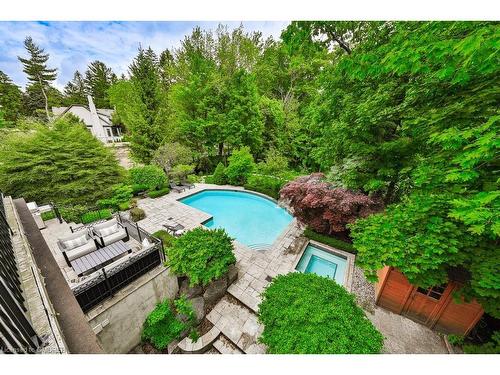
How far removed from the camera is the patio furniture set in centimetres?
525

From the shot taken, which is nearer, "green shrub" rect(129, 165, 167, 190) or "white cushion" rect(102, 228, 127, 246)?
"white cushion" rect(102, 228, 127, 246)

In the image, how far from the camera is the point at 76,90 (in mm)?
36344

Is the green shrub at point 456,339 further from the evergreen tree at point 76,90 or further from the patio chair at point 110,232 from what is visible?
the evergreen tree at point 76,90

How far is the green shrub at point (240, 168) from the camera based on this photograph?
1532cm

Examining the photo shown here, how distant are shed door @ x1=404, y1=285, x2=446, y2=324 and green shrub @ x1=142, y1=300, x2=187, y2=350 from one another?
6535 millimetres

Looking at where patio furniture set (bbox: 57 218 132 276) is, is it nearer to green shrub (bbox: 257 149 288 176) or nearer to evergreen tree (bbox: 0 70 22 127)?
green shrub (bbox: 257 149 288 176)

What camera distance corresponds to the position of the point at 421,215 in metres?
3.53

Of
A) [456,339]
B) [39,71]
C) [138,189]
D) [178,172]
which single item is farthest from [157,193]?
[39,71]

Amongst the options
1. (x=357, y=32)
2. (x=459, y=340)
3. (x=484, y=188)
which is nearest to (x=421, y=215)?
(x=484, y=188)

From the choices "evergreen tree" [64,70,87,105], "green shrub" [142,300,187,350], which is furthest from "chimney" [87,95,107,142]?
"green shrub" [142,300,187,350]

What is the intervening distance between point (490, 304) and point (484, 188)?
2.22 meters

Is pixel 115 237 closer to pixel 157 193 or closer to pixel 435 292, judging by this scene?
pixel 157 193

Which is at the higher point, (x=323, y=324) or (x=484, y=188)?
(x=484, y=188)
